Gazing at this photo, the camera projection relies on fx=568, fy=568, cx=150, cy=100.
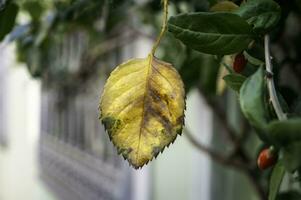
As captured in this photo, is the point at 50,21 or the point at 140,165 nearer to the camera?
the point at 140,165

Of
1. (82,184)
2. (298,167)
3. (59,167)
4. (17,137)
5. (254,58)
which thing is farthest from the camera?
(17,137)

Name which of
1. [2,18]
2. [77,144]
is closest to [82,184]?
[77,144]

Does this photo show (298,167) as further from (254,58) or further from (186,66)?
(186,66)

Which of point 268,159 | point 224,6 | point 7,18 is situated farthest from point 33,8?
point 268,159

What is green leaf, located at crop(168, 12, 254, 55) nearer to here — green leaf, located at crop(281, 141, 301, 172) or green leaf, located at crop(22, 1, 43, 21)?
green leaf, located at crop(281, 141, 301, 172)

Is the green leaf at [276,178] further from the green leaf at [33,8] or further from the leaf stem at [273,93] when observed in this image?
the green leaf at [33,8]

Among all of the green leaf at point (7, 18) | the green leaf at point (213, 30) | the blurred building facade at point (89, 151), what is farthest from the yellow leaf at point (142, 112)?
the blurred building facade at point (89, 151)
